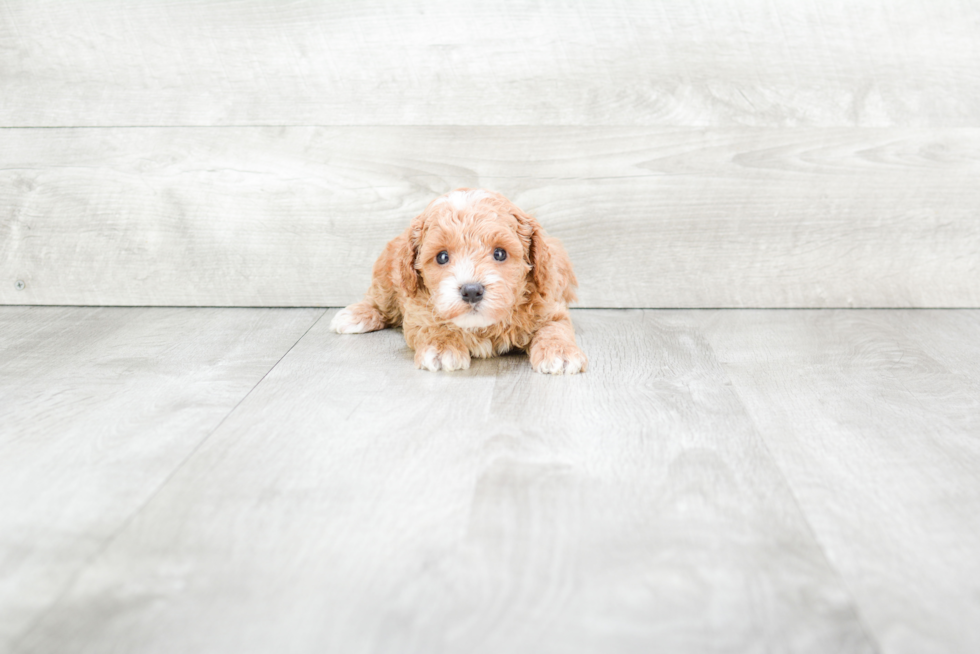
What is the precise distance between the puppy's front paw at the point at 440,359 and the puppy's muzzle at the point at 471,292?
7.3 inches

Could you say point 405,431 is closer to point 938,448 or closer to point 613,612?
point 613,612

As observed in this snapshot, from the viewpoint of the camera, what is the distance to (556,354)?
1.73 metres

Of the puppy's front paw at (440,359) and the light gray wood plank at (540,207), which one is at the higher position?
the light gray wood plank at (540,207)

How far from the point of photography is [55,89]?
7.51 ft

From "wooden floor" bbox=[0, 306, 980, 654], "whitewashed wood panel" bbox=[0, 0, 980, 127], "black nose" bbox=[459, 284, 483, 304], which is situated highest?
"whitewashed wood panel" bbox=[0, 0, 980, 127]

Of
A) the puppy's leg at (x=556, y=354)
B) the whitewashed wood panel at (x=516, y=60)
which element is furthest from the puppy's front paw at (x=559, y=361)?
the whitewashed wood panel at (x=516, y=60)

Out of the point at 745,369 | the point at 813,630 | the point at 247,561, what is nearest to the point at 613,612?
the point at 813,630

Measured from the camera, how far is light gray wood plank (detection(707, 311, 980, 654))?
93 centimetres

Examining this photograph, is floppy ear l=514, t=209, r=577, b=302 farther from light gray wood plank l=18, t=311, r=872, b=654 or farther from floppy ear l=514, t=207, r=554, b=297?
light gray wood plank l=18, t=311, r=872, b=654

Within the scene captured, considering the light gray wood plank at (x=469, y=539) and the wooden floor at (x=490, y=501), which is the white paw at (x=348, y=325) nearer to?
the wooden floor at (x=490, y=501)

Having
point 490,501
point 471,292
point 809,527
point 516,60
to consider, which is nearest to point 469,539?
point 490,501

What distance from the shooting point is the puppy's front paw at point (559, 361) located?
172 cm

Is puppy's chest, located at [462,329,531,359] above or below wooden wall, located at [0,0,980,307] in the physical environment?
below

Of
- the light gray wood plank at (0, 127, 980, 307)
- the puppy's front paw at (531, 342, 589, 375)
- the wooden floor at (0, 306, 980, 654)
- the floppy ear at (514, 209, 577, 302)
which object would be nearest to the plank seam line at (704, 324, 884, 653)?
the wooden floor at (0, 306, 980, 654)
